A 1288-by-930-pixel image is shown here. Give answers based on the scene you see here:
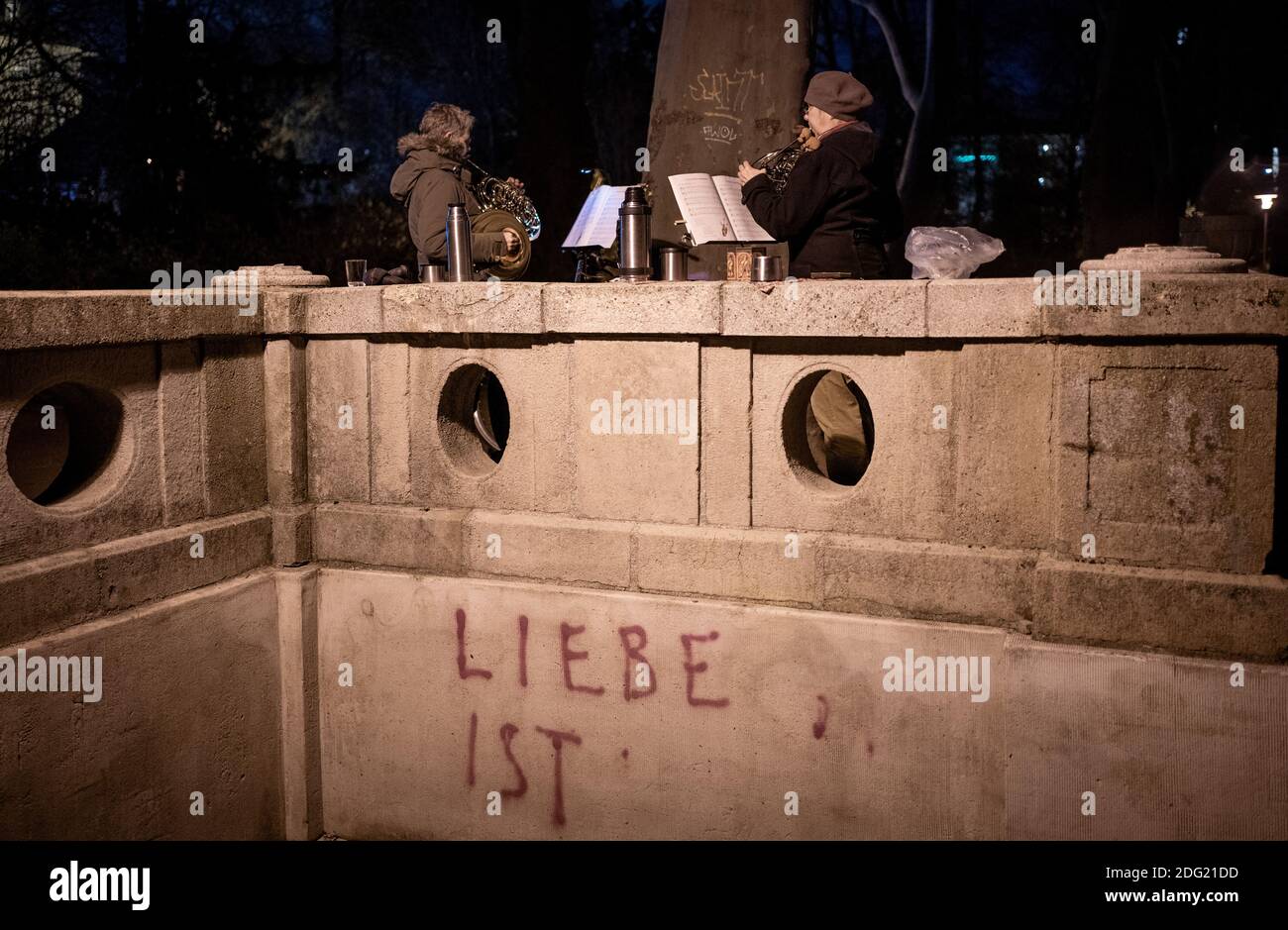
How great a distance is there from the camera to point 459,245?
584 cm

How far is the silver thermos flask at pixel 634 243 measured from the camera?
17.6 feet

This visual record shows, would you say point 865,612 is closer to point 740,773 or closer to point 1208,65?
point 740,773

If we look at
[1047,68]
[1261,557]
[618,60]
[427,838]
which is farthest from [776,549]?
[1047,68]

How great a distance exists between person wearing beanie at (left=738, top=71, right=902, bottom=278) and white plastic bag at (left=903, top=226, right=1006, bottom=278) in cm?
39

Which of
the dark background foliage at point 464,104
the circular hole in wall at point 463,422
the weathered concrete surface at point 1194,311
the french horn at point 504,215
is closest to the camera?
the weathered concrete surface at point 1194,311

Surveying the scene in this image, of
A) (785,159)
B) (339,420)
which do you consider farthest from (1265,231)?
(339,420)

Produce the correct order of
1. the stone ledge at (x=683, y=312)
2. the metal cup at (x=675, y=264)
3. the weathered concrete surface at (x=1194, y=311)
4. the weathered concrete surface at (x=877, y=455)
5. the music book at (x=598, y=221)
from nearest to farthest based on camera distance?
the weathered concrete surface at (x=1194, y=311) < the stone ledge at (x=683, y=312) < the weathered concrete surface at (x=877, y=455) < the metal cup at (x=675, y=264) < the music book at (x=598, y=221)

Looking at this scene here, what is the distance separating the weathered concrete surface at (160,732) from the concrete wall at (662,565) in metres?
0.02

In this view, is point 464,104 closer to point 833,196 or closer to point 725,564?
point 833,196

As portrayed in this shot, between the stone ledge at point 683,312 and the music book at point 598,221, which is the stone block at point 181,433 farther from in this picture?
the music book at point 598,221

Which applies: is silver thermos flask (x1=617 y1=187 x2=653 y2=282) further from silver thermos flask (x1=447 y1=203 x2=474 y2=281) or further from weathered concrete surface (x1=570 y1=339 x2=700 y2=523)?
silver thermos flask (x1=447 y1=203 x2=474 y2=281)

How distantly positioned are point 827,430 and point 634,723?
6.68 ft

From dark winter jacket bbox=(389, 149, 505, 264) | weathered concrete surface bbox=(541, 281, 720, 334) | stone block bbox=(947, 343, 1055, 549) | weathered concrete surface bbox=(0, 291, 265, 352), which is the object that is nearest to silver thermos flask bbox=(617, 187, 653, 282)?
weathered concrete surface bbox=(541, 281, 720, 334)

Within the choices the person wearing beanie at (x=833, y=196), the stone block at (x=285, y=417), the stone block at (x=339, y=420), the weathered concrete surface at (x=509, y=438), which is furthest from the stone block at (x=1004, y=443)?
the stone block at (x=285, y=417)
